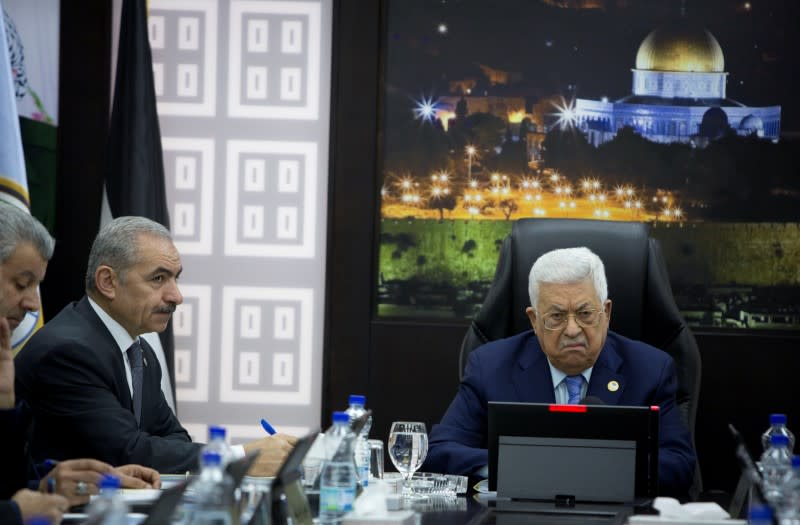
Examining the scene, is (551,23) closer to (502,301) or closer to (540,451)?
(502,301)

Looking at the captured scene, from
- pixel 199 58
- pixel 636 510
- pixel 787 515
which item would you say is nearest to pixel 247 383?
pixel 199 58

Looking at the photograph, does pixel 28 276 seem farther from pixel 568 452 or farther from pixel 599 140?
pixel 599 140

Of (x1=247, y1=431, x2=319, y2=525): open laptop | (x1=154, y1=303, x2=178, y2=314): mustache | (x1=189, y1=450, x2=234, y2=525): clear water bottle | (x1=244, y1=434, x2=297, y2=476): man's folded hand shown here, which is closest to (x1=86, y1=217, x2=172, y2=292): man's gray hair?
(x1=154, y1=303, x2=178, y2=314): mustache

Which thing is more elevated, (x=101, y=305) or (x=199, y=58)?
(x=199, y=58)

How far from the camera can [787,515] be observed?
183 centimetres

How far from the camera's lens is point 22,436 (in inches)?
91.4

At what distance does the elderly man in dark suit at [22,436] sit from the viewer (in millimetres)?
2107

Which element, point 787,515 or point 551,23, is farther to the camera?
point 551,23

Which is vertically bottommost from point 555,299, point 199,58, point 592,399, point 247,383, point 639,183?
point 247,383

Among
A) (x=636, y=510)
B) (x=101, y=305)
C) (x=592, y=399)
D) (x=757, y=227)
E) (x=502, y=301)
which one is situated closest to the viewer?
(x=636, y=510)

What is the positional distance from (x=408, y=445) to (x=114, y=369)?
33.5 inches

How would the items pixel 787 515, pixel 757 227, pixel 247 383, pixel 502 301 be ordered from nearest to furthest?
pixel 787 515, pixel 502 301, pixel 757 227, pixel 247 383

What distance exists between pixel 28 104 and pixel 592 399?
2.97 m

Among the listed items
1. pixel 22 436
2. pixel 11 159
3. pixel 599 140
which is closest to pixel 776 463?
pixel 22 436
